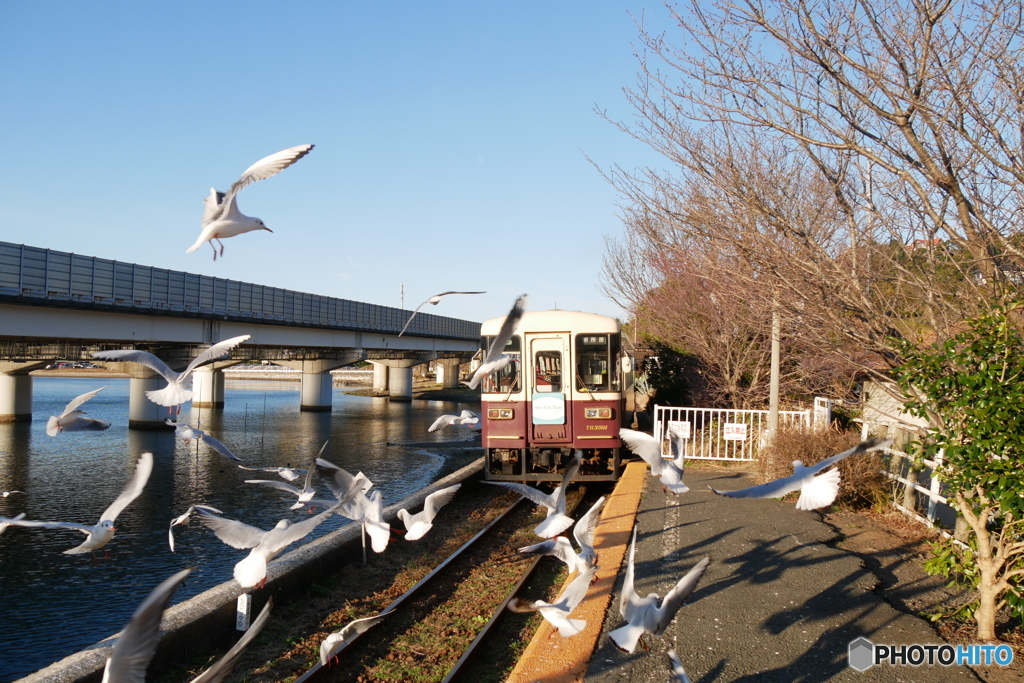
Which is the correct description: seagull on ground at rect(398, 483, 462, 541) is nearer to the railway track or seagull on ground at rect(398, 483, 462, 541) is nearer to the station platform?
the railway track

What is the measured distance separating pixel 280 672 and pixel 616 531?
3983 millimetres

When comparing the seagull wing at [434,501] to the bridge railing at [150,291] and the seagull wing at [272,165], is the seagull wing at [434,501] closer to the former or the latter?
the seagull wing at [272,165]

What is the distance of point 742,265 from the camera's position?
657 cm

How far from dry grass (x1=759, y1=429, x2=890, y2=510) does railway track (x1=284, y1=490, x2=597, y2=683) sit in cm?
359

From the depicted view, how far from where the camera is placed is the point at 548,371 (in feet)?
38.3

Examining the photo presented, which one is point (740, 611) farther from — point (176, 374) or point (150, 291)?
point (150, 291)

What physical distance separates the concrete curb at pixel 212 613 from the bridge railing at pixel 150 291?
41.0 feet

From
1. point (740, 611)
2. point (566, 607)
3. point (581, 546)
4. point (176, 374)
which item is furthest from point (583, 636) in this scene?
point (176, 374)

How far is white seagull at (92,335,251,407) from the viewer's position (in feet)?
13.5

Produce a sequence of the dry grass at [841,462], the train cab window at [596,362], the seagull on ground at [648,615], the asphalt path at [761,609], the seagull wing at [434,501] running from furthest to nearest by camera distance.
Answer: the train cab window at [596,362]
the dry grass at [841,462]
the seagull wing at [434,501]
the asphalt path at [761,609]
the seagull on ground at [648,615]

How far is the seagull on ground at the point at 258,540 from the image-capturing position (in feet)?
13.2

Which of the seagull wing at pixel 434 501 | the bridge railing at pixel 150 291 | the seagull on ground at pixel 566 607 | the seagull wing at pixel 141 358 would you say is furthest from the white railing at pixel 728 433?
the bridge railing at pixel 150 291

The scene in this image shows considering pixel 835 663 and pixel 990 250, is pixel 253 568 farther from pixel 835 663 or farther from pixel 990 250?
pixel 990 250

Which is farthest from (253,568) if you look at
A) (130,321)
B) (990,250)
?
(130,321)
